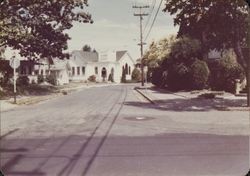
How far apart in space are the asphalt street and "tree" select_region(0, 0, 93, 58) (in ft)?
41.7

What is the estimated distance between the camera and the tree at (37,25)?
33.1 metres

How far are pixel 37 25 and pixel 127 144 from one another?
24.4m

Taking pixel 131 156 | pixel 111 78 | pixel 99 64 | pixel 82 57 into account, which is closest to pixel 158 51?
pixel 82 57

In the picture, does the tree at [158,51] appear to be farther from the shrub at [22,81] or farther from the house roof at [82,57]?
the shrub at [22,81]

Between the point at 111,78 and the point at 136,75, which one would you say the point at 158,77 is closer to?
the point at 111,78

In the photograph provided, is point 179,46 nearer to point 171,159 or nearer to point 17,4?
point 17,4

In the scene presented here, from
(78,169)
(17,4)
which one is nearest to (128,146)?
(78,169)

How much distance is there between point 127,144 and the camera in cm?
1380

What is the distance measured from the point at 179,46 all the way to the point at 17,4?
59.8 ft

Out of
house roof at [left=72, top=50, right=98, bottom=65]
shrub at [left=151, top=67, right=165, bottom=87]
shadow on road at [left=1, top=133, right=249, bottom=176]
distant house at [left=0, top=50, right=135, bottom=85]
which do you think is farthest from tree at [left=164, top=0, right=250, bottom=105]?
house roof at [left=72, top=50, right=98, bottom=65]

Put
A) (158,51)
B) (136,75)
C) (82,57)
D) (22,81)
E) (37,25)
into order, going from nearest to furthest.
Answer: (37,25) < (158,51) < (22,81) < (82,57) < (136,75)

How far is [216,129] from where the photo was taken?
658 inches

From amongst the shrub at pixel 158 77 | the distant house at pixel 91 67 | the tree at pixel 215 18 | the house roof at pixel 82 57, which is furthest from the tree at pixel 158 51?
the tree at pixel 215 18

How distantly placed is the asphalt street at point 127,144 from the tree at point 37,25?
41.7ft
